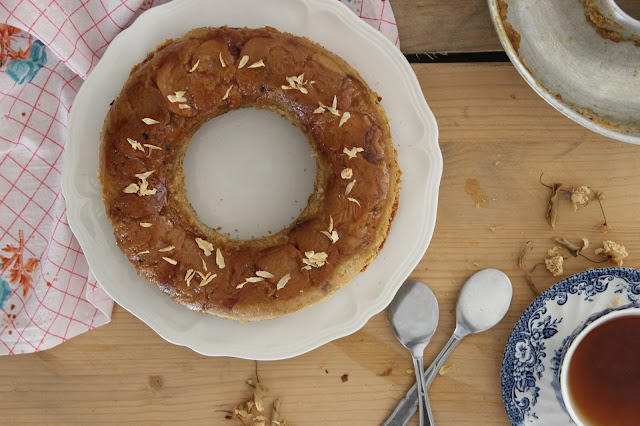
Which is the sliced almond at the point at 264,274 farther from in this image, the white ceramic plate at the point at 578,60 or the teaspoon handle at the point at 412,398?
the white ceramic plate at the point at 578,60

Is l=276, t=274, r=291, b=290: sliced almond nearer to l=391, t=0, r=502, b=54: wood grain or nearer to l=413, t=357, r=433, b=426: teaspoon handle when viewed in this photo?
l=413, t=357, r=433, b=426: teaspoon handle

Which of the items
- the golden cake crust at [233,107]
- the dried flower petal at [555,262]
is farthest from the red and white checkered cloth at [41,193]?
the dried flower petal at [555,262]

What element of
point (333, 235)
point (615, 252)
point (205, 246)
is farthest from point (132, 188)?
point (615, 252)

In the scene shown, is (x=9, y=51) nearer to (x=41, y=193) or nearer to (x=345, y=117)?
(x=41, y=193)

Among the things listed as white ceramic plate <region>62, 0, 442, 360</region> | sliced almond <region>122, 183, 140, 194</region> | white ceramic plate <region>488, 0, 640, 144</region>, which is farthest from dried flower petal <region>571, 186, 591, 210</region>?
sliced almond <region>122, 183, 140, 194</region>

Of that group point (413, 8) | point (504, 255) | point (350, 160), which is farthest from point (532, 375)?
point (413, 8)

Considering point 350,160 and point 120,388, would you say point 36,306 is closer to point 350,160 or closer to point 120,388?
point 120,388

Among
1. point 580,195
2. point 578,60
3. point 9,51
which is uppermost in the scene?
point 9,51
